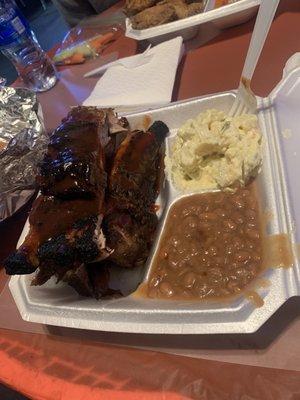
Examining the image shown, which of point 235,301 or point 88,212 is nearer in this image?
point 235,301

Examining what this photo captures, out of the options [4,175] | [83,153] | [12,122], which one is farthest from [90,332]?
[12,122]

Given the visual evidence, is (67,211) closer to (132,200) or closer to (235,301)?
(132,200)

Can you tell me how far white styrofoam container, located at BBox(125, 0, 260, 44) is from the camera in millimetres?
2344

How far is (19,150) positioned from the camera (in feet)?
6.55

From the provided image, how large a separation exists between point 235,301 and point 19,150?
55.5 inches

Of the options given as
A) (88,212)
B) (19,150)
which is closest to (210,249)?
(88,212)

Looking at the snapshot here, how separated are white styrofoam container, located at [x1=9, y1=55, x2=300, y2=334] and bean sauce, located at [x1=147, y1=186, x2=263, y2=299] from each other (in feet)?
0.20

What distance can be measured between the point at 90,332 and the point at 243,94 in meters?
1.23

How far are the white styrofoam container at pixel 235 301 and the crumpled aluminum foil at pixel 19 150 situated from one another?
0.49m

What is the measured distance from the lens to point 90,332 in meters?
1.50

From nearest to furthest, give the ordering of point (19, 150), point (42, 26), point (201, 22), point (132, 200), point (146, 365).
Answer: point (146, 365) → point (132, 200) → point (19, 150) → point (201, 22) → point (42, 26)

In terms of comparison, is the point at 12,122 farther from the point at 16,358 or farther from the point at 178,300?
the point at 178,300

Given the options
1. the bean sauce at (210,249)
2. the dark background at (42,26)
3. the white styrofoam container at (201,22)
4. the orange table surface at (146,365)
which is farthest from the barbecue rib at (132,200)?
the dark background at (42,26)

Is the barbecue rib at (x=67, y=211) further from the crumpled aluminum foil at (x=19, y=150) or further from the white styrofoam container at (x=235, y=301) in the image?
the crumpled aluminum foil at (x=19, y=150)
